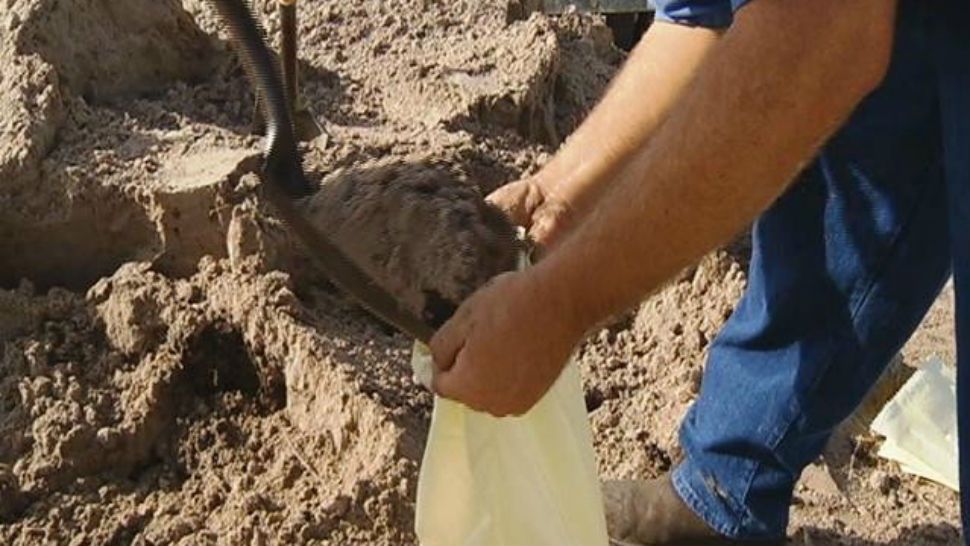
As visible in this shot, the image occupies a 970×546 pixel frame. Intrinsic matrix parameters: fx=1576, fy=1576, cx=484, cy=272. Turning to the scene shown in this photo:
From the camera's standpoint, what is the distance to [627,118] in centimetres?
237

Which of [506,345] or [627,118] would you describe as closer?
[506,345]

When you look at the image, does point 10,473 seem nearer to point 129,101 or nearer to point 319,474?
point 319,474

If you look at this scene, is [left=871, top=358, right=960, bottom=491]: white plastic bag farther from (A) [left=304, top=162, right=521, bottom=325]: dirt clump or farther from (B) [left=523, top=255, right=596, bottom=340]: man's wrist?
(B) [left=523, top=255, right=596, bottom=340]: man's wrist

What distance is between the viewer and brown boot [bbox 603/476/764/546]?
9.29ft

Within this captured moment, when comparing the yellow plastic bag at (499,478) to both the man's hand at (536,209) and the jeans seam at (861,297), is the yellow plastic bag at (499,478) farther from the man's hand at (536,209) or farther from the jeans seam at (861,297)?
the jeans seam at (861,297)

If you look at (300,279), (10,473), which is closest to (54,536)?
(10,473)

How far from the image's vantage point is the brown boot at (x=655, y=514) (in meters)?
2.83

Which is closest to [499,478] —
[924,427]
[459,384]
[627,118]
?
[459,384]

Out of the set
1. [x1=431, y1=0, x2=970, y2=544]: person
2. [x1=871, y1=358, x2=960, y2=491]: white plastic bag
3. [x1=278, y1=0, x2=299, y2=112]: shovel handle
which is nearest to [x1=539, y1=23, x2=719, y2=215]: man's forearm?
[x1=431, y1=0, x2=970, y2=544]: person

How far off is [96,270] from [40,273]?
0.11 meters

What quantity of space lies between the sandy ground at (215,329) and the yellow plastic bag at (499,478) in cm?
49

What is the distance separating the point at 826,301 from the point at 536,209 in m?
0.54

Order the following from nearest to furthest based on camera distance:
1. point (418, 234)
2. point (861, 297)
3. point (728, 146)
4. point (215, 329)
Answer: point (728, 146) → point (418, 234) → point (861, 297) → point (215, 329)

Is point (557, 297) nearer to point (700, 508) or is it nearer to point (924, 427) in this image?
point (700, 508)
